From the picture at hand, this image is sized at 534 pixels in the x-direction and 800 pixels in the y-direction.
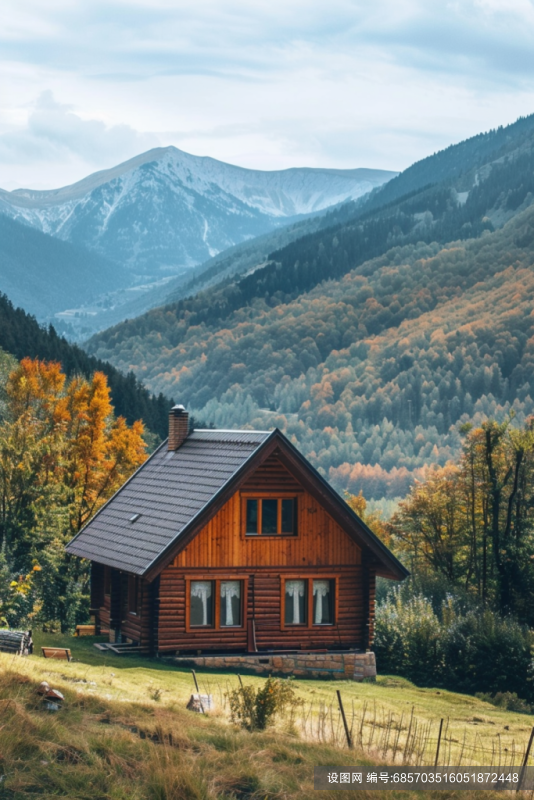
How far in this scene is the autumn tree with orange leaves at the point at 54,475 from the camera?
130 feet

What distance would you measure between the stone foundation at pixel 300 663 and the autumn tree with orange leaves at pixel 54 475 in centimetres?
917

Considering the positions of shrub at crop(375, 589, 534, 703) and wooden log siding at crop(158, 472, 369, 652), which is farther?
shrub at crop(375, 589, 534, 703)

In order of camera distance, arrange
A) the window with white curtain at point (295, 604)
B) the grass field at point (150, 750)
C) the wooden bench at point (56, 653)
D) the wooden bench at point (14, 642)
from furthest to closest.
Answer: the window with white curtain at point (295, 604) → the wooden bench at point (56, 653) → the wooden bench at point (14, 642) → the grass field at point (150, 750)

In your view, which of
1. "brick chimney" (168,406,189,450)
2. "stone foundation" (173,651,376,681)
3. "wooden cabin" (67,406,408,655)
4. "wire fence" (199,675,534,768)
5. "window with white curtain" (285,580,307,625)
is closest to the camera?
"wire fence" (199,675,534,768)

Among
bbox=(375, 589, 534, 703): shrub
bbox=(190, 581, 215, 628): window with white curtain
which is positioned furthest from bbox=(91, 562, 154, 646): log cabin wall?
bbox=(375, 589, 534, 703): shrub

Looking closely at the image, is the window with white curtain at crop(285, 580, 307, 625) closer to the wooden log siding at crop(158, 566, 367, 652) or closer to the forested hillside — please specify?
the wooden log siding at crop(158, 566, 367, 652)

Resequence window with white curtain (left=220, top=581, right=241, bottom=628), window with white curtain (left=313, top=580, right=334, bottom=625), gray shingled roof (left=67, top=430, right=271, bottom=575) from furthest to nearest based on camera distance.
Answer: window with white curtain (left=313, top=580, right=334, bottom=625)
window with white curtain (left=220, top=581, right=241, bottom=628)
gray shingled roof (left=67, top=430, right=271, bottom=575)

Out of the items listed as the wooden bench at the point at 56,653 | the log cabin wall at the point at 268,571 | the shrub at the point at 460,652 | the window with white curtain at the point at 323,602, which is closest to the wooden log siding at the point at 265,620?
the log cabin wall at the point at 268,571

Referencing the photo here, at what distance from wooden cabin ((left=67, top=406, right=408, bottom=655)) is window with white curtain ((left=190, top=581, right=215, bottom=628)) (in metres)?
0.03

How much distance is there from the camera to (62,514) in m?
44.3

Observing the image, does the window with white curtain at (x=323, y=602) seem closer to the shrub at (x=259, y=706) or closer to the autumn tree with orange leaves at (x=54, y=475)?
the autumn tree with orange leaves at (x=54, y=475)

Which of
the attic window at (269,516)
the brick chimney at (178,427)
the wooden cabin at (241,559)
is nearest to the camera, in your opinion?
the wooden cabin at (241,559)

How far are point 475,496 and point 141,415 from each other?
2930 inches

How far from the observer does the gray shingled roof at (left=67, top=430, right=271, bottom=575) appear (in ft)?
104
